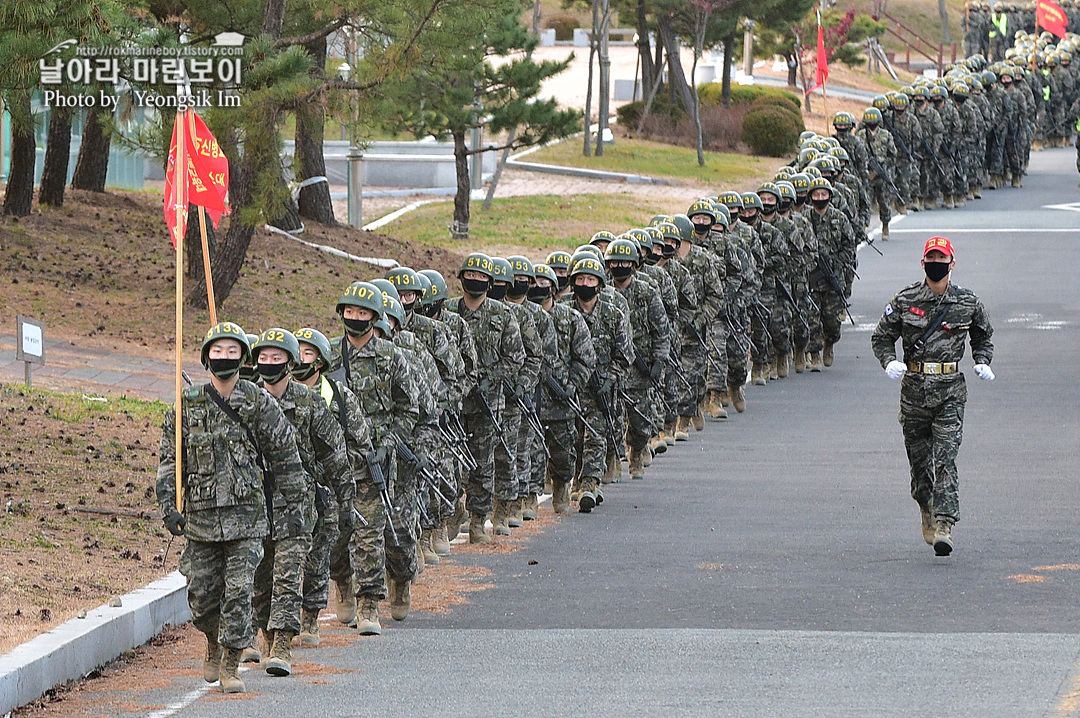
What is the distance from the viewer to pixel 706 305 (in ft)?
64.9

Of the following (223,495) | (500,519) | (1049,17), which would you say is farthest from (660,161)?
(223,495)

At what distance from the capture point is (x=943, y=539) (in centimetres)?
1286

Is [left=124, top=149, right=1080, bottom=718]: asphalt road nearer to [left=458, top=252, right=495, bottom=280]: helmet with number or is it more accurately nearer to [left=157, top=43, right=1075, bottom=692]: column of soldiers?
[left=157, top=43, right=1075, bottom=692]: column of soldiers

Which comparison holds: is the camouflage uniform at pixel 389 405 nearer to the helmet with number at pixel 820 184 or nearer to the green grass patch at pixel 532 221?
the helmet with number at pixel 820 184

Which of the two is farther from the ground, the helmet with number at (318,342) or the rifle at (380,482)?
the helmet with number at (318,342)

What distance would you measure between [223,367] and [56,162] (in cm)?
1937

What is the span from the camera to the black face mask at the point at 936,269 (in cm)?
1313

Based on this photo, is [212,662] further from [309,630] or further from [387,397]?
[387,397]

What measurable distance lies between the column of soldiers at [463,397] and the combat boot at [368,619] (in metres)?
0.03

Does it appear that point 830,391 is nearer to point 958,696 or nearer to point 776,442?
point 776,442

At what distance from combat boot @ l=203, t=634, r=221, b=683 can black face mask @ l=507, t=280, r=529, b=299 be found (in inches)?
213

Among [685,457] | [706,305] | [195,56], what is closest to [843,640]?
[685,457]

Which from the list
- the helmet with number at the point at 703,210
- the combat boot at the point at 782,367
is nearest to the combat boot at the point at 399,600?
the helmet with number at the point at 703,210

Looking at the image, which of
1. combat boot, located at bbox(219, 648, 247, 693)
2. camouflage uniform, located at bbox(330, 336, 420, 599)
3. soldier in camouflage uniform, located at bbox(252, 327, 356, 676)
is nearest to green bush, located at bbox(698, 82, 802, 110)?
camouflage uniform, located at bbox(330, 336, 420, 599)
